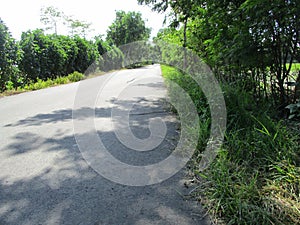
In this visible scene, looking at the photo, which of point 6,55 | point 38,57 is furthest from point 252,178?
point 38,57

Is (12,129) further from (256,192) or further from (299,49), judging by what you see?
(299,49)

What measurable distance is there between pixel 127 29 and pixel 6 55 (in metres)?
40.7

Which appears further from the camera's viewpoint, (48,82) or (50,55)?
(50,55)

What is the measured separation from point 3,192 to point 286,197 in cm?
255

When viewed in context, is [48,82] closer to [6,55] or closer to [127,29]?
[6,55]

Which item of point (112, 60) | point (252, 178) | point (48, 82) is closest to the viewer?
point (252, 178)

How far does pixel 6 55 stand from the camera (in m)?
8.56

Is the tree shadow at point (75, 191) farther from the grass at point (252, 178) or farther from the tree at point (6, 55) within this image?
the tree at point (6, 55)

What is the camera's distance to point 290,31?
329 cm

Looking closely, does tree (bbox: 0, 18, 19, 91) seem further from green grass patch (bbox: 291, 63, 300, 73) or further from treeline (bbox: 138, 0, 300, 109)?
green grass patch (bbox: 291, 63, 300, 73)

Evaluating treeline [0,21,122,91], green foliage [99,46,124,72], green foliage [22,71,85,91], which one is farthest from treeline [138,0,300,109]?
green foliage [99,46,124,72]

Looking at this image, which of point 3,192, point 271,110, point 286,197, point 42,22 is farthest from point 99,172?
point 42,22

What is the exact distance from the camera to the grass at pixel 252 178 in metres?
1.66

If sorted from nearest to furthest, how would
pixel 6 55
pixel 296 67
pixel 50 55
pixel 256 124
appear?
pixel 256 124, pixel 296 67, pixel 6 55, pixel 50 55
